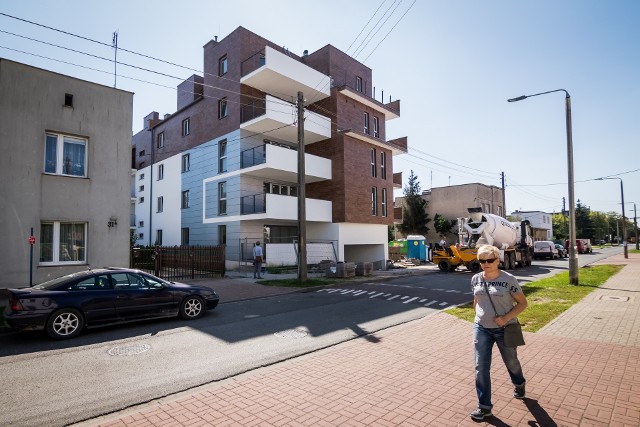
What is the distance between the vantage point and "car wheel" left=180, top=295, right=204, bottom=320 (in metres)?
9.18

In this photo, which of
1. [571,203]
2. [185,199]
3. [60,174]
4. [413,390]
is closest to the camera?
[413,390]

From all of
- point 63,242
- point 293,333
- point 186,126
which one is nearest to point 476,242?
point 293,333

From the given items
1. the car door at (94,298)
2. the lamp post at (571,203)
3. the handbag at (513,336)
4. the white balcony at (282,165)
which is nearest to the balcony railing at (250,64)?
the white balcony at (282,165)

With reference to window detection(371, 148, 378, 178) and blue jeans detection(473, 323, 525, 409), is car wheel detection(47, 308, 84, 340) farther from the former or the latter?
window detection(371, 148, 378, 178)

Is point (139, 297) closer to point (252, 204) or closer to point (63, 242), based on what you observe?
point (63, 242)

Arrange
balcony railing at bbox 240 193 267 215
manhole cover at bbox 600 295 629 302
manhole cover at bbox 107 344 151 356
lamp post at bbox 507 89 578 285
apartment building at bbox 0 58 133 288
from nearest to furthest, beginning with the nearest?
manhole cover at bbox 107 344 151 356 < manhole cover at bbox 600 295 629 302 < apartment building at bbox 0 58 133 288 < lamp post at bbox 507 89 578 285 < balcony railing at bbox 240 193 267 215

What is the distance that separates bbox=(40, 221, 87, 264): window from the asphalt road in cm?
570

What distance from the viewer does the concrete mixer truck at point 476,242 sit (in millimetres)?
22469

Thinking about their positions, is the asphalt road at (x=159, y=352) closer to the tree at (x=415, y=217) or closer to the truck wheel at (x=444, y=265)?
the truck wheel at (x=444, y=265)

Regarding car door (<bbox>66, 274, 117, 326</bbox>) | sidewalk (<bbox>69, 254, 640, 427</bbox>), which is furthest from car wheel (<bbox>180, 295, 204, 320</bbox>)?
sidewalk (<bbox>69, 254, 640, 427</bbox>)

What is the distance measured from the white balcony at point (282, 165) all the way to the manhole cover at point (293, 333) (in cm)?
1384

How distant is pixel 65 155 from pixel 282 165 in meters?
10.7

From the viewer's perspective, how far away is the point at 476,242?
891 inches

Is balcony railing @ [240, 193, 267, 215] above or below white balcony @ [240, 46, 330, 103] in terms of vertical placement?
below
